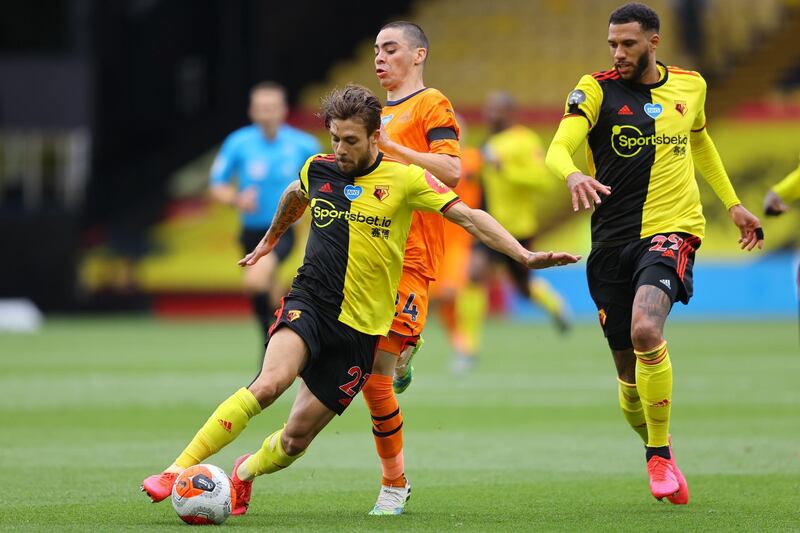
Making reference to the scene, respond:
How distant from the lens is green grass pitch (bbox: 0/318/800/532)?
6512 mm

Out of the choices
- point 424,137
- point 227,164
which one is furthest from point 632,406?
point 227,164

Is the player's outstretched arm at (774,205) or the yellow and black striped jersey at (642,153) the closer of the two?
the yellow and black striped jersey at (642,153)

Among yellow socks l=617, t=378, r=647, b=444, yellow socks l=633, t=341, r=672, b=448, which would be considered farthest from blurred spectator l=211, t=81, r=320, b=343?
yellow socks l=633, t=341, r=672, b=448

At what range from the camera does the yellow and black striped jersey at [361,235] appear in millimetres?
6453

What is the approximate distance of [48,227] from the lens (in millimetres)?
26203

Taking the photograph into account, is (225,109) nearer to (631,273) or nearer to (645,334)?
(631,273)

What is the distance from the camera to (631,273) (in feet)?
23.8

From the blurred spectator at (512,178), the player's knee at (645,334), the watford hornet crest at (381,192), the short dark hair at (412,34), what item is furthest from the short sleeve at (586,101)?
the blurred spectator at (512,178)

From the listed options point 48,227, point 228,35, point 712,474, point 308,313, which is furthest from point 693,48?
point 308,313

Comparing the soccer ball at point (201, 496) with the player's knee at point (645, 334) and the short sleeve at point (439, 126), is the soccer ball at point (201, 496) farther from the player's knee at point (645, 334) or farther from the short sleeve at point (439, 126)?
the player's knee at point (645, 334)

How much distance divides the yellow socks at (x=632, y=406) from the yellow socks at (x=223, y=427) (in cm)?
217

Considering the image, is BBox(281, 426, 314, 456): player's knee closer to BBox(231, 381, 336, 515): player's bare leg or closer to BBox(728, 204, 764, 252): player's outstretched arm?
BBox(231, 381, 336, 515): player's bare leg

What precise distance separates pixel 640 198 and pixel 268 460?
2.29 meters

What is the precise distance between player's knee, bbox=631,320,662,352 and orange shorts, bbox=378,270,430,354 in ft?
3.34
